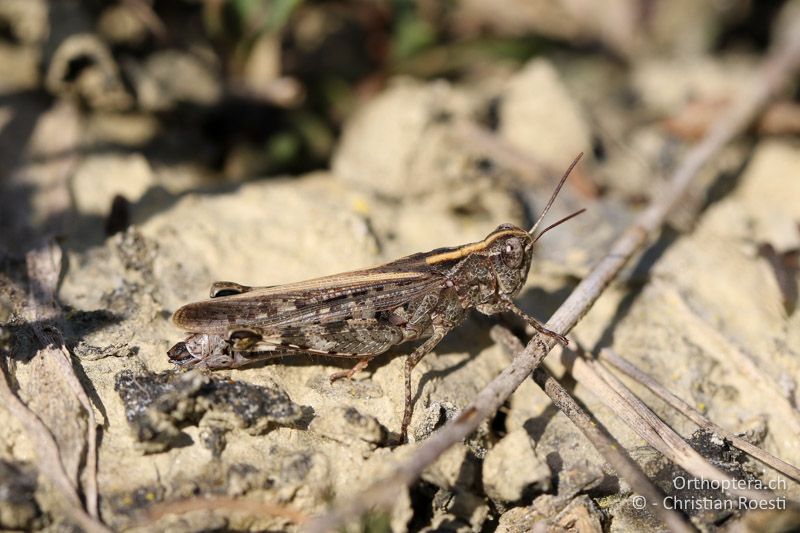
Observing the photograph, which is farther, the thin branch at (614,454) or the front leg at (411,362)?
the front leg at (411,362)

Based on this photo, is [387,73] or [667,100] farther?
[667,100]

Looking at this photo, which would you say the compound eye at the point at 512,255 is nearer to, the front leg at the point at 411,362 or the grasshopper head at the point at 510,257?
the grasshopper head at the point at 510,257

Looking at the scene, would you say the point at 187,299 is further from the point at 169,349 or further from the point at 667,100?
the point at 667,100

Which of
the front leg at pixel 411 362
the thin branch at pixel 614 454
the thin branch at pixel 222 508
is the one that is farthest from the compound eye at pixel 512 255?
the thin branch at pixel 222 508

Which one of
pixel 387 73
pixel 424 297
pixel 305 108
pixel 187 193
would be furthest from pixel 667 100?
pixel 187 193

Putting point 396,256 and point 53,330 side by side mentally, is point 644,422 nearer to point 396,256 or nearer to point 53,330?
→ point 396,256

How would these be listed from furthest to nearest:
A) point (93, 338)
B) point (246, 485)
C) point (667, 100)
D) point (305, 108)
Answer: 1. point (667, 100)
2. point (305, 108)
3. point (93, 338)
4. point (246, 485)
